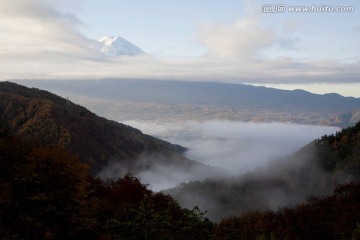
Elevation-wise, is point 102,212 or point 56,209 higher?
point 56,209

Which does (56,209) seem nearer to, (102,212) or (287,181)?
(102,212)

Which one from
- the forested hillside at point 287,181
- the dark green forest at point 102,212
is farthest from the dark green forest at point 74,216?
the forested hillside at point 287,181

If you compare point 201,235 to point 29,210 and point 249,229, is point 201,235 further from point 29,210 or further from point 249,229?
point 29,210

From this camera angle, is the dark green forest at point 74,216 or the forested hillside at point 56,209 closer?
the forested hillside at point 56,209

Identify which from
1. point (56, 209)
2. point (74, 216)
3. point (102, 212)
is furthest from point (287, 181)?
point (56, 209)

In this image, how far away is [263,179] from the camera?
128 m

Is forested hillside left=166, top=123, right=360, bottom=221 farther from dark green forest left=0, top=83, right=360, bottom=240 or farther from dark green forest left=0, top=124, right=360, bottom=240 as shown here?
dark green forest left=0, top=124, right=360, bottom=240

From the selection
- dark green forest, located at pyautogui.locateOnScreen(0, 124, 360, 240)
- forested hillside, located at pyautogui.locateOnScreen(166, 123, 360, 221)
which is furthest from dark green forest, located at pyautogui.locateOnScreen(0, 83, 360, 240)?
forested hillside, located at pyautogui.locateOnScreen(166, 123, 360, 221)

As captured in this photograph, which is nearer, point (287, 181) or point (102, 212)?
point (102, 212)

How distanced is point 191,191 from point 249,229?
11563cm

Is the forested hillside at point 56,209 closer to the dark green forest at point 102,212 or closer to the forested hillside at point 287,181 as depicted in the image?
the dark green forest at point 102,212

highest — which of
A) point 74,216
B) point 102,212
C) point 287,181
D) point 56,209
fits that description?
point 56,209

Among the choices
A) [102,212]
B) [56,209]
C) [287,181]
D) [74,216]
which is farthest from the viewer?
[287,181]

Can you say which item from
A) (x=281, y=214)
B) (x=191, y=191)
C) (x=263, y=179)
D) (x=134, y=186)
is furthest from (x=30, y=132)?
(x=281, y=214)
